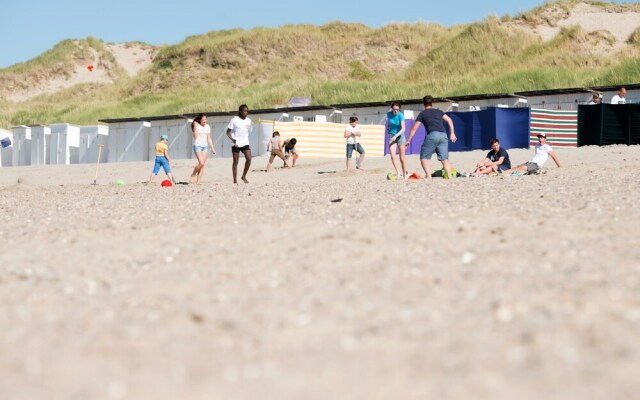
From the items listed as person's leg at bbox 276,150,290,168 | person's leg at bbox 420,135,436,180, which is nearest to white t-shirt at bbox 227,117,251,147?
person's leg at bbox 420,135,436,180

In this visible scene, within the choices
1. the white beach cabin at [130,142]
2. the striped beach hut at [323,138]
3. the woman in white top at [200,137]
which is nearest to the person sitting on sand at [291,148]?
the striped beach hut at [323,138]

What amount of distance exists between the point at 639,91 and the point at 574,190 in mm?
16402

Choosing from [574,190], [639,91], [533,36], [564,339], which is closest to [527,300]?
[564,339]

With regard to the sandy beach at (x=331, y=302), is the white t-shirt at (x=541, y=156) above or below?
above

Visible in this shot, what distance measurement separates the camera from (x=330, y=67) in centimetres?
5991

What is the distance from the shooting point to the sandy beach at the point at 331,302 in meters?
3.72

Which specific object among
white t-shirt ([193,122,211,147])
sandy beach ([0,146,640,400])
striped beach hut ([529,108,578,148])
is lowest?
sandy beach ([0,146,640,400])

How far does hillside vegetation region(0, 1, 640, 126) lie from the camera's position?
128 ft

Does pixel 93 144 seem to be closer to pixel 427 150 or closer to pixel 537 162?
pixel 537 162

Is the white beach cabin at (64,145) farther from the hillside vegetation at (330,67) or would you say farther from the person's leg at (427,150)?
the person's leg at (427,150)

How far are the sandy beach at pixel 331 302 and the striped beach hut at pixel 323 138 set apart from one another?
670 inches

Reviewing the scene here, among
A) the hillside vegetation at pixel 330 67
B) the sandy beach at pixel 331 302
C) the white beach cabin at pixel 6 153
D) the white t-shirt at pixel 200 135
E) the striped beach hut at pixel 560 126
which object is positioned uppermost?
the hillside vegetation at pixel 330 67

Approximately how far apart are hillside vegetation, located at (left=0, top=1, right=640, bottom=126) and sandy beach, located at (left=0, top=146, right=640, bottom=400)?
87.2ft

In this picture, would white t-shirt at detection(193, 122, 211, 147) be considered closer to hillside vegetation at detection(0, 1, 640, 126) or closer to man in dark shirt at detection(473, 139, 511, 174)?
man in dark shirt at detection(473, 139, 511, 174)
